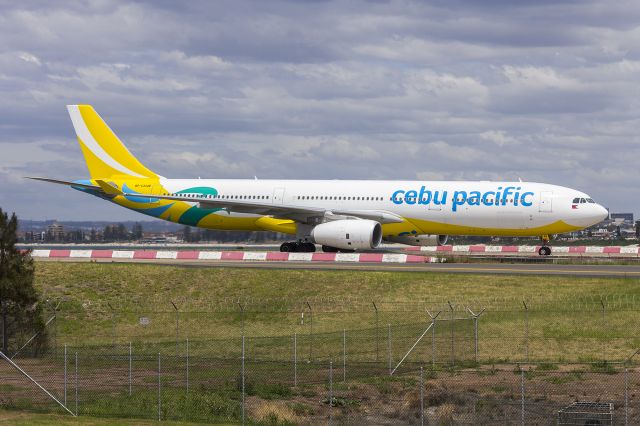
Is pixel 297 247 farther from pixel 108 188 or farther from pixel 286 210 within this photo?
pixel 108 188

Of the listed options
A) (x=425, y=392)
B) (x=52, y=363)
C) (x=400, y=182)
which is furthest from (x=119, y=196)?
(x=425, y=392)

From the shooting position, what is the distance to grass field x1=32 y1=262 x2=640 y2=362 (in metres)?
34.7

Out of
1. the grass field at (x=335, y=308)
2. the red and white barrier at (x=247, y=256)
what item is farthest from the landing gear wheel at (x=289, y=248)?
the grass field at (x=335, y=308)

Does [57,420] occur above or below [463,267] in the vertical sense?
below

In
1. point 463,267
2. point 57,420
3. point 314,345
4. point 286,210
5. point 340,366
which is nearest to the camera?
point 57,420

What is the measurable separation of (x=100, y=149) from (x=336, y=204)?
16594 millimetres

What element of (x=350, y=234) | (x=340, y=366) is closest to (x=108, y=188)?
(x=350, y=234)

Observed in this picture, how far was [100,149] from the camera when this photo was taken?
215 feet

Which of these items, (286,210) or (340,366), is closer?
(340,366)

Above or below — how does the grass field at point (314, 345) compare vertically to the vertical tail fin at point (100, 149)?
below

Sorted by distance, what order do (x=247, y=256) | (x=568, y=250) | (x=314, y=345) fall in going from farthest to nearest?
(x=568, y=250) < (x=247, y=256) < (x=314, y=345)

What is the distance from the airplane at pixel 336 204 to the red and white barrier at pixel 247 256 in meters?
0.87

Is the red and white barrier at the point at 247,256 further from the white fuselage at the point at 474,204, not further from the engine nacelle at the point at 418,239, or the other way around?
the engine nacelle at the point at 418,239

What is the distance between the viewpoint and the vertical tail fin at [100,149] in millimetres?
65125
